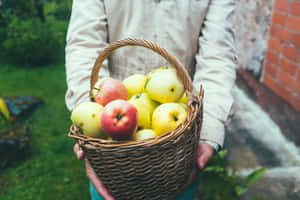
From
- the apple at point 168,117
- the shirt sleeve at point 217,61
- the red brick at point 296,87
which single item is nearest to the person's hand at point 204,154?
the shirt sleeve at point 217,61

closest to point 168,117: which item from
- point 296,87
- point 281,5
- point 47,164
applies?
point 296,87

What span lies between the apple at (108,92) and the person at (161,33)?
27 cm

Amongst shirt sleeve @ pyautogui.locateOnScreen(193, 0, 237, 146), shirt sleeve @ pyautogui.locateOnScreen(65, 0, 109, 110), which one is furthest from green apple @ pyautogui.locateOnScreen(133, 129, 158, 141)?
shirt sleeve @ pyautogui.locateOnScreen(65, 0, 109, 110)

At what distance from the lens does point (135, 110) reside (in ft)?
3.18

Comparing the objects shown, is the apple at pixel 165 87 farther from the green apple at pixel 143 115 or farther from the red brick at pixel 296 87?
the red brick at pixel 296 87

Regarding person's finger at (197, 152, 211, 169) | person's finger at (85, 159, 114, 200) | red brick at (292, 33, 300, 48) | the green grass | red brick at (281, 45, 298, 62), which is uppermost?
red brick at (292, 33, 300, 48)

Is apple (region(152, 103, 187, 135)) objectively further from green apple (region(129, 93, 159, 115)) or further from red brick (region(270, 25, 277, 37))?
red brick (region(270, 25, 277, 37))

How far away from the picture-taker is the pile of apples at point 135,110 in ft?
3.04

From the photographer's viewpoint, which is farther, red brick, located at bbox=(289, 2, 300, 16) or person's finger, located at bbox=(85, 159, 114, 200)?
red brick, located at bbox=(289, 2, 300, 16)

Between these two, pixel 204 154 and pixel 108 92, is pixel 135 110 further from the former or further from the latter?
pixel 204 154

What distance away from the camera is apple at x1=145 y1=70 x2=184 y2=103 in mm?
1044

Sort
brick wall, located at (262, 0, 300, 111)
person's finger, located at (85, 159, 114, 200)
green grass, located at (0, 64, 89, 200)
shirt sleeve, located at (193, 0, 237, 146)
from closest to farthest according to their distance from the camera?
person's finger, located at (85, 159, 114, 200) < shirt sleeve, located at (193, 0, 237, 146) < brick wall, located at (262, 0, 300, 111) < green grass, located at (0, 64, 89, 200)

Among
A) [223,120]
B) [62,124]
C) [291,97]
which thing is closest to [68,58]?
[223,120]

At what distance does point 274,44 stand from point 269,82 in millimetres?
395
